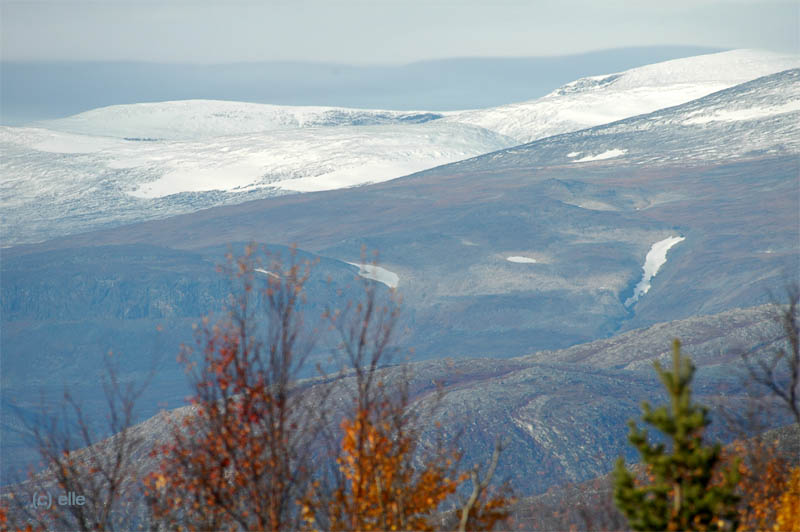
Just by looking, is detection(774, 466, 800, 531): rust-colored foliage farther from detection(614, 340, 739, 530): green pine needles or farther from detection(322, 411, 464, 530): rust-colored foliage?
detection(322, 411, 464, 530): rust-colored foliage

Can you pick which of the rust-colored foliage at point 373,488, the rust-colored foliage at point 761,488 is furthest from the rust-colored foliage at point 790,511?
the rust-colored foliage at point 373,488

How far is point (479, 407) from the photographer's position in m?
85.6

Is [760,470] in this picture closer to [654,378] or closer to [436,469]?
[436,469]

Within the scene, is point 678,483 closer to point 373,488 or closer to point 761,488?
point 373,488

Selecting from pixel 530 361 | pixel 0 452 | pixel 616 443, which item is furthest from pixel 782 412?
pixel 0 452

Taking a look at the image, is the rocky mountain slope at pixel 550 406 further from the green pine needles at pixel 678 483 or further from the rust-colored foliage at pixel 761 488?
the green pine needles at pixel 678 483

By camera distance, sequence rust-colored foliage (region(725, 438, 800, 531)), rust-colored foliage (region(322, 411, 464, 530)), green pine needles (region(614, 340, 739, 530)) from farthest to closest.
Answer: rust-colored foliage (region(725, 438, 800, 531)) < rust-colored foliage (region(322, 411, 464, 530)) < green pine needles (region(614, 340, 739, 530))

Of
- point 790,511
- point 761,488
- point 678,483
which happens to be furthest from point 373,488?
point 761,488

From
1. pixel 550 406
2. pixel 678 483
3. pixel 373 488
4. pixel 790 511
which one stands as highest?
pixel 678 483

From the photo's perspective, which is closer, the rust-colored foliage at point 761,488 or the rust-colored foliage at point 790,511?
the rust-colored foliage at point 790,511

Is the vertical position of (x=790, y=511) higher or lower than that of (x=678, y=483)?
lower

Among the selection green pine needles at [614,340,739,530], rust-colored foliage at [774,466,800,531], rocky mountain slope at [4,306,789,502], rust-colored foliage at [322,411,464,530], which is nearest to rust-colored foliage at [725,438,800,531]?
rust-colored foliage at [774,466,800,531]

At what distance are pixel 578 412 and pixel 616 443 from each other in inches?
177

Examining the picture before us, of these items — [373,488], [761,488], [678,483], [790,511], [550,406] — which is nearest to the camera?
[678,483]
